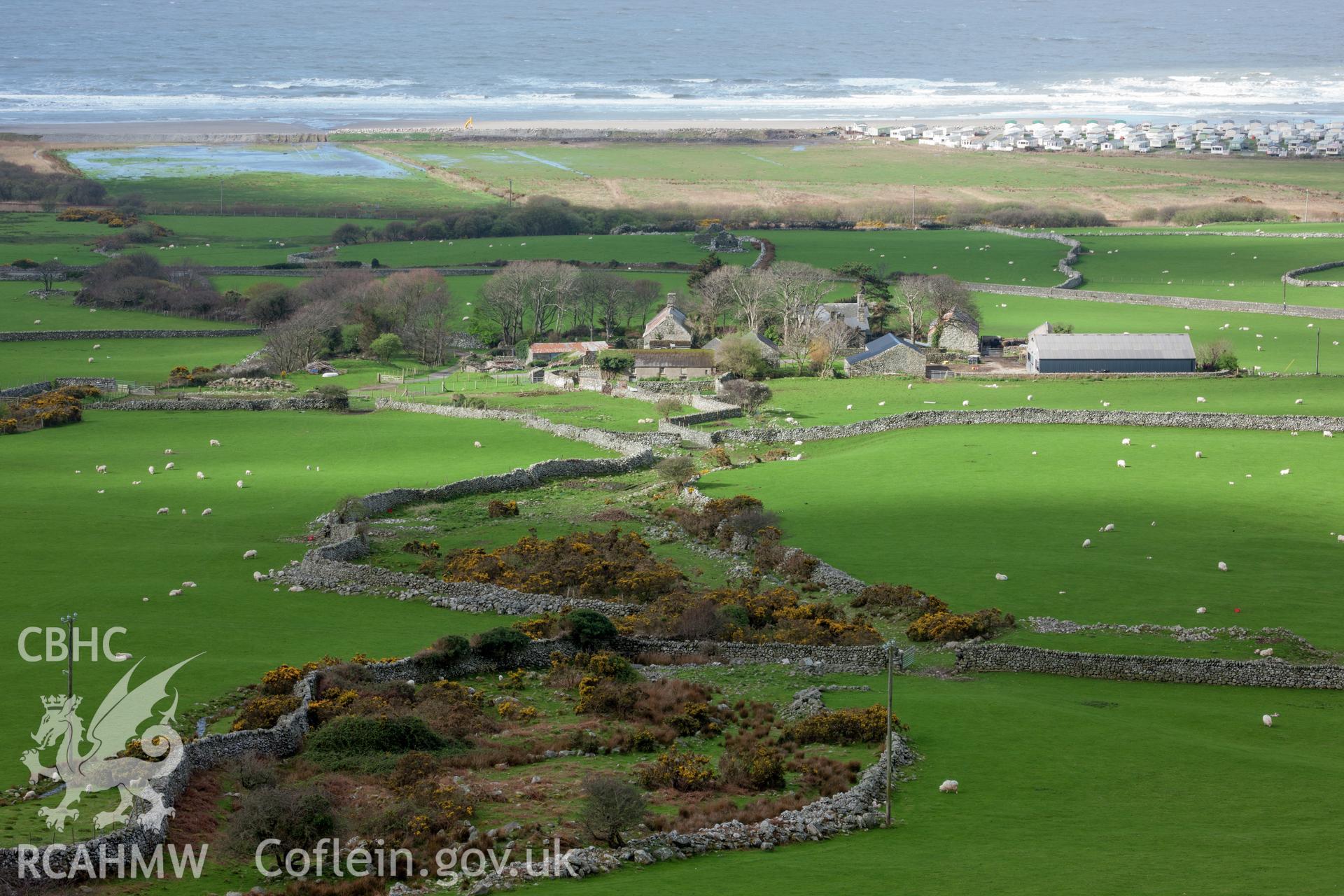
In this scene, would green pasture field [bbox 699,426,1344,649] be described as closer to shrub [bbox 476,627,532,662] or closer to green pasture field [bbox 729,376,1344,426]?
green pasture field [bbox 729,376,1344,426]

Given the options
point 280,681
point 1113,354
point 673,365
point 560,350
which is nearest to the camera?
point 280,681

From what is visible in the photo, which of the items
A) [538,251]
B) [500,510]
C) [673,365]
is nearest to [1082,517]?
[500,510]

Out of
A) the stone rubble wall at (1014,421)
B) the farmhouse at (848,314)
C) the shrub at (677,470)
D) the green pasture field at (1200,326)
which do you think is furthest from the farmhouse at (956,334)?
the shrub at (677,470)

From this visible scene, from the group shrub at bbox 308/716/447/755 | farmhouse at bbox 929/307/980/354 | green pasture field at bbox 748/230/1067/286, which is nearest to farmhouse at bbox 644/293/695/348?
farmhouse at bbox 929/307/980/354

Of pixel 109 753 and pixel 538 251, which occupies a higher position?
pixel 538 251

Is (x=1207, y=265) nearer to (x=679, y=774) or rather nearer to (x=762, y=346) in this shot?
(x=762, y=346)

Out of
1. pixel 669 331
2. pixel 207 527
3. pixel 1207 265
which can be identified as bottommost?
pixel 207 527
